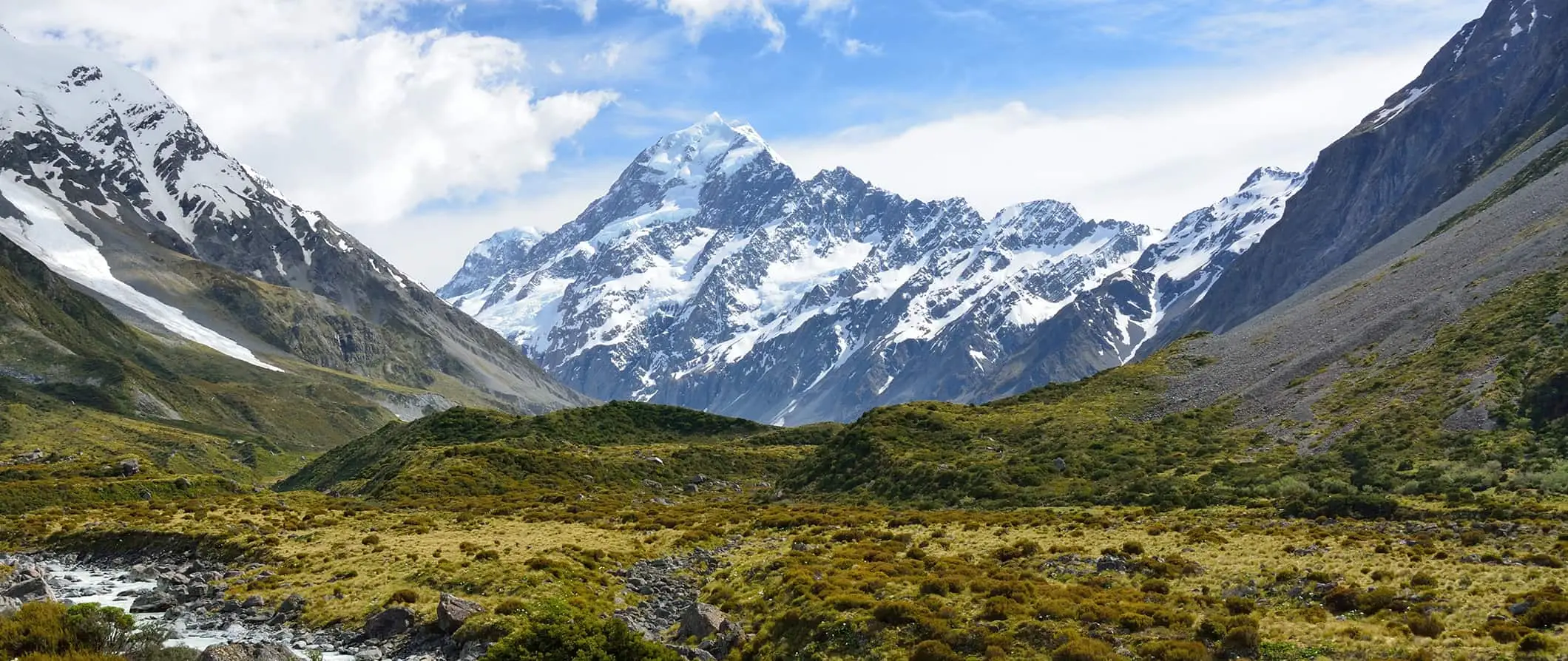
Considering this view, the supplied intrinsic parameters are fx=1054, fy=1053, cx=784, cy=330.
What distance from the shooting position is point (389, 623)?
4119 cm

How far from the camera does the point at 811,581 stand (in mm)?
41594

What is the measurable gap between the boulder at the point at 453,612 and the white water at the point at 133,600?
3.34 metres

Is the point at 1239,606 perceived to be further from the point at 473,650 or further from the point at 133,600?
the point at 133,600

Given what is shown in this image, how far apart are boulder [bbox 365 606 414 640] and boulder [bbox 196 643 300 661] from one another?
655 centimetres

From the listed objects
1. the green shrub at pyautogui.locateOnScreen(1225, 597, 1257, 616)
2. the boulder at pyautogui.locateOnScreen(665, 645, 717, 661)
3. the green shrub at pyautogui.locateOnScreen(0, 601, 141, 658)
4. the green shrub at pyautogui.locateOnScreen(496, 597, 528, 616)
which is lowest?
the green shrub at pyautogui.locateOnScreen(1225, 597, 1257, 616)

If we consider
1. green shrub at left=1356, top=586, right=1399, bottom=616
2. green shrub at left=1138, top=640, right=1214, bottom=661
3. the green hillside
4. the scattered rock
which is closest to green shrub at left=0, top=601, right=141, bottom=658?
the scattered rock

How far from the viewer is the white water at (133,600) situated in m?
38.2

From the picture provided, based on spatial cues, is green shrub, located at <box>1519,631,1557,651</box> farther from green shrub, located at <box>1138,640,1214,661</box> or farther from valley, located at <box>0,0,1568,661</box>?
green shrub, located at <box>1138,640,1214,661</box>

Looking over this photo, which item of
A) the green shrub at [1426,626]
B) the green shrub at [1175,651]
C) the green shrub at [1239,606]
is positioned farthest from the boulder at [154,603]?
the green shrub at [1426,626]

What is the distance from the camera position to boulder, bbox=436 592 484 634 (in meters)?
39.4

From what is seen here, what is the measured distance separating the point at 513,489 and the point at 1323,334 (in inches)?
3331

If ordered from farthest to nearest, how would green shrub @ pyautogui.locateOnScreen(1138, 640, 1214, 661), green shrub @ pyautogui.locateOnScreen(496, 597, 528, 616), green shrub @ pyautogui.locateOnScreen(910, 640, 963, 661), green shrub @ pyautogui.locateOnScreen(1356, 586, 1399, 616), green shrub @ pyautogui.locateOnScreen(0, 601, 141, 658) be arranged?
green shrub @ pyautogui.locateOnScreen(496, 597, 528, 616) → green shrub @ pyautogui.locateOnScreen(1356, 586, 1399, 616) → green shrub @ pyautogui.locateOnScreen(910, 640, 963, 661) → green shrub @ pyautogui.locateOnScreen(0, 601, 141, 658) → green shrub @ pyautogui.locateOnScreen(1138, 640, 1214, 661)

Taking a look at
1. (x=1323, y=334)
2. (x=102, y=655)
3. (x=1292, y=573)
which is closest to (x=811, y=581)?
(x=1292, y=573)

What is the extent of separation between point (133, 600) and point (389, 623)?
1498 cm
